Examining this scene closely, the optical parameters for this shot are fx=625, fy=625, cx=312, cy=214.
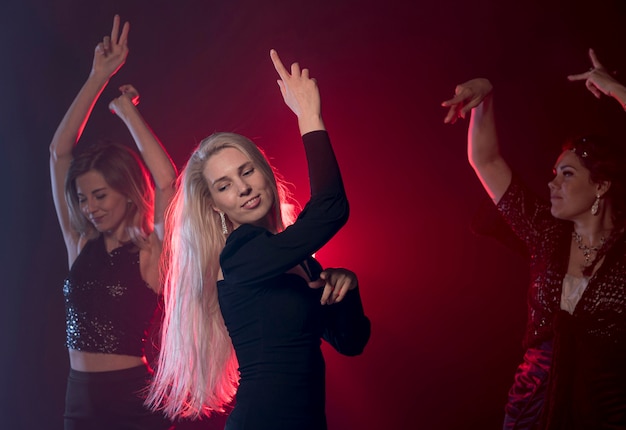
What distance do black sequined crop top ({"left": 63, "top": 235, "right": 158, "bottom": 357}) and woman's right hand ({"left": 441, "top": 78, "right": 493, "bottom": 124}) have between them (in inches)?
60.3

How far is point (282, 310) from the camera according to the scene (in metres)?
1.72

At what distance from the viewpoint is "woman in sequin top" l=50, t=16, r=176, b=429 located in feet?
8.93

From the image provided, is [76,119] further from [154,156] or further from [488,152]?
[488,152]

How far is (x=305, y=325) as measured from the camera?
1.73 meters

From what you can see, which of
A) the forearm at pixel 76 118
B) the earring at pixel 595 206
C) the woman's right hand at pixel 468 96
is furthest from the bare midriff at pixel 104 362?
the earring at pixel 595 206

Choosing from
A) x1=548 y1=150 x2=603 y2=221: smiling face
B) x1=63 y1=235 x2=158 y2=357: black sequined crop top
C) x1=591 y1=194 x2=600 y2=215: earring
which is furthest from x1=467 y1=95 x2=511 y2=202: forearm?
x1=63 y1=235 x2=158 y2=357: black sequined crop top

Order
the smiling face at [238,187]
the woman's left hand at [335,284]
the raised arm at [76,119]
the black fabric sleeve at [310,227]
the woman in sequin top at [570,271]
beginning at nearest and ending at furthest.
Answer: the black fabric sleeve at [310,227]
the woman's left hand at [335,284]
the smiling face at [238,187]
the woman in sequin top at [570,271]
the raised arm at [76,119]

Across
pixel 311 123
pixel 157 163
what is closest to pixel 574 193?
pixel 311 123

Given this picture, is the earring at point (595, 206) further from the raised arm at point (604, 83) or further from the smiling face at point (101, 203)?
the smiling face at point (101, 203)

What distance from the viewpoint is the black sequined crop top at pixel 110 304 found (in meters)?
2.77

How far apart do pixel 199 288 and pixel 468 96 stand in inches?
51.9

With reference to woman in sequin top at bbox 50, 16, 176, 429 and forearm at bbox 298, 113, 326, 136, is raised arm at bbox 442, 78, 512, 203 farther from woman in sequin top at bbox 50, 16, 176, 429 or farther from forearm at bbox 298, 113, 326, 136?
woman in sequin top at bbox 50, 16, 176, 429

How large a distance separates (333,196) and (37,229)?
254 cm

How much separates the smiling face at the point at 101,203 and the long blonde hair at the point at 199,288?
0.95 meters
